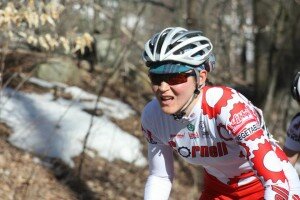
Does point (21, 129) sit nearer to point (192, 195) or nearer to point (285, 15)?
point (192, 195)

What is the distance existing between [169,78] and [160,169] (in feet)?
2.30

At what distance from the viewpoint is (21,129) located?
29.1ft

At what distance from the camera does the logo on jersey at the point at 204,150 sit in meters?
3.37

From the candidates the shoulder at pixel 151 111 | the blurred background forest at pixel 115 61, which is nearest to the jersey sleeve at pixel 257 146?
the shoulder at pixel 151 111

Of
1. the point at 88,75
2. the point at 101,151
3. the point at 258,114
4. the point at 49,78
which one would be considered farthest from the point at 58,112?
the point at 258,114

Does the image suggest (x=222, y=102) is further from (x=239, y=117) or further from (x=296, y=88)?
(x=296, y=88)

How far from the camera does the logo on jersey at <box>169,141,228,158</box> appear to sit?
132 inches

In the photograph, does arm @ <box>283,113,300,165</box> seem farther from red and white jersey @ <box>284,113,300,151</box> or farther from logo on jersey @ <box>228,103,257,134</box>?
logo on jersey @ <box>228,103,257,134</box>

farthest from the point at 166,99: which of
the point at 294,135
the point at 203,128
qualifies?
the point at 294,135

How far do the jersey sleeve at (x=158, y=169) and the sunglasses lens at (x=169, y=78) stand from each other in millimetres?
433

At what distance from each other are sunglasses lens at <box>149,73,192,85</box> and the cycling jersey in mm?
188

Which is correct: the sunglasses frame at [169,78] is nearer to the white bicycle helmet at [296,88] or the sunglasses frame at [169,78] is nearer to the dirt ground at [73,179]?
the white bicycle helmet at [296,88]

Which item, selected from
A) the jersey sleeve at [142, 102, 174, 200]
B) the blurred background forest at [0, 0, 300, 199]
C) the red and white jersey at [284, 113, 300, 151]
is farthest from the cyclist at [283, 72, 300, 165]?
the blurred background forest at [0, 0, 300, 199]

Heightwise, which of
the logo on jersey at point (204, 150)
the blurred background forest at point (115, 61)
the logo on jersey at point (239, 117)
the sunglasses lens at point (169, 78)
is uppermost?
the sunglasses lens at point (169, 78)
